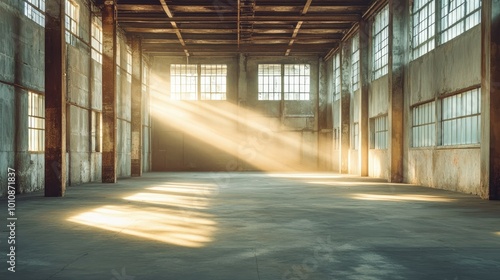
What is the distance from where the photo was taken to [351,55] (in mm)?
25422

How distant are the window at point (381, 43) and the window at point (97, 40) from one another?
11.3m

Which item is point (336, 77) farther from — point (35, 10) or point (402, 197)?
point (35, 10)

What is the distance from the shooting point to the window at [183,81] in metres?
30.3

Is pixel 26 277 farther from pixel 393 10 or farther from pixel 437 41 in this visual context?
pixel 393 10

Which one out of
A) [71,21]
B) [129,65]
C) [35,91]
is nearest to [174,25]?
[129,65]

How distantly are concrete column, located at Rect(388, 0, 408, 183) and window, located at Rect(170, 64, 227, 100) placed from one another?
46.1 ft

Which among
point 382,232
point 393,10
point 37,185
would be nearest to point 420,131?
point 393,10

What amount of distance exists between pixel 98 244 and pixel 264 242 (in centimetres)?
192

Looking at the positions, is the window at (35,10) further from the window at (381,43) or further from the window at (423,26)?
the window at (381,43)

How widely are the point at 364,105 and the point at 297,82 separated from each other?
8.97 meters

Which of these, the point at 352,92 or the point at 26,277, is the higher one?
the point at 352,92

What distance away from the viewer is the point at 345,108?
85.1 feet

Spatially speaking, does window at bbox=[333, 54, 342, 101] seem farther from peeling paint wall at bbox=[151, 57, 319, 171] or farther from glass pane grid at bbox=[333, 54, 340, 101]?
peeling paint wall at bbox=[151, 57, 319, 171]

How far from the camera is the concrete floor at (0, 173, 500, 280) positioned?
4.48 metres
